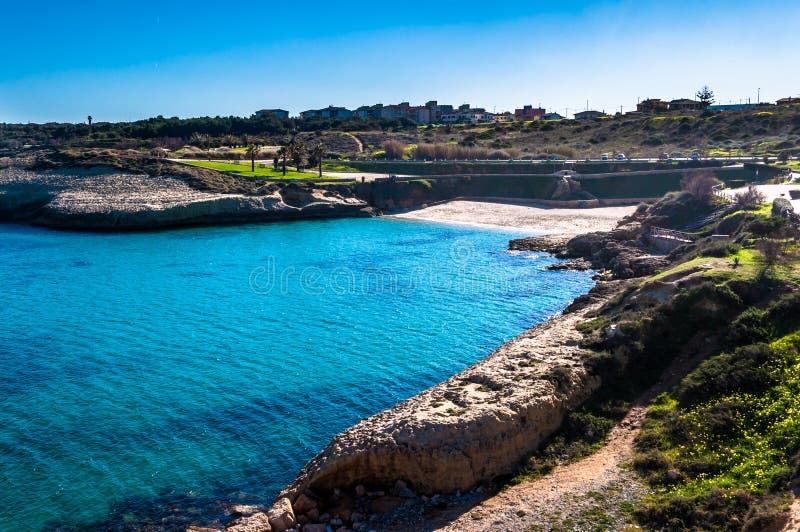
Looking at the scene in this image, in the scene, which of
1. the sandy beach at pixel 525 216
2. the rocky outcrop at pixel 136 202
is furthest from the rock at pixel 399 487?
the rocky outcrop at pixel 136 202

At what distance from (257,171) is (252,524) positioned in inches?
2815

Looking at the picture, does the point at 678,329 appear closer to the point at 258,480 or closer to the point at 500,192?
the point at 258,480

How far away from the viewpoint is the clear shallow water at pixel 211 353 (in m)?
19.5

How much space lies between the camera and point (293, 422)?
74.4ft

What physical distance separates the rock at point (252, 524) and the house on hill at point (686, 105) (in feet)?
446

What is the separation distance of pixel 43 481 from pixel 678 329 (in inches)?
834

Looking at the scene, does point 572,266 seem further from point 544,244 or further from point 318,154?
point 318,154

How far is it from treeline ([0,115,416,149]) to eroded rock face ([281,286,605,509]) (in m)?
100

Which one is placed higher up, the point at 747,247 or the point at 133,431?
the point at 747,247

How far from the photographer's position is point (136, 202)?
69.5 metres

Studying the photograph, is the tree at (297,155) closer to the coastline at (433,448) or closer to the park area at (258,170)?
the park area at (258,170)

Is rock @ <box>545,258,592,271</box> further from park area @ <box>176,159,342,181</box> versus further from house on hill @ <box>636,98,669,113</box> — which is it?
house on hill @ <box>636,98,669,113</box>

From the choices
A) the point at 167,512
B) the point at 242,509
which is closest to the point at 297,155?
the point at 167,512

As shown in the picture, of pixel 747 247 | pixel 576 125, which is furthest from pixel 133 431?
pixel 576 125
